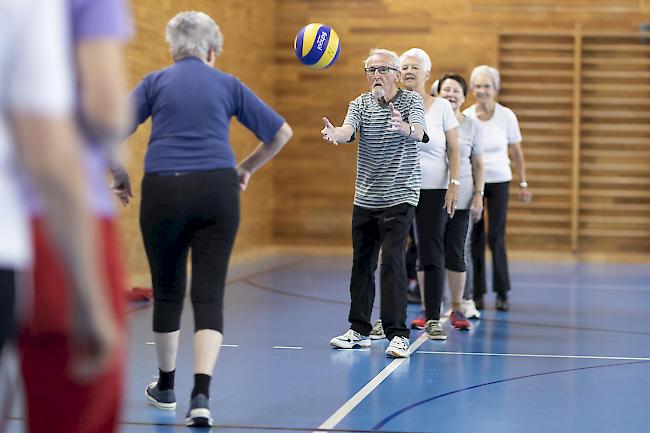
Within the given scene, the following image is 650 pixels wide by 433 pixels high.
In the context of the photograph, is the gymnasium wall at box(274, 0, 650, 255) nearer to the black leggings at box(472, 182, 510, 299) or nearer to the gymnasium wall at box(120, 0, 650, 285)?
the gymnasium wall at box(120, 0, 650, 285)

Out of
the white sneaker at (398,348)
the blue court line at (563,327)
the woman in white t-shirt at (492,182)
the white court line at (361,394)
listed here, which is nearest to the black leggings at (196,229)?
the white court line at (361,394)

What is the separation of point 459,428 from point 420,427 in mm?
138

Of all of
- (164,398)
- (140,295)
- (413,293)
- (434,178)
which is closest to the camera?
(164,398)

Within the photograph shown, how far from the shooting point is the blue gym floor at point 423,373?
3957mm

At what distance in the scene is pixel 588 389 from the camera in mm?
4602

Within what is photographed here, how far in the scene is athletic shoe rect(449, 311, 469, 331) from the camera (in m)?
6.30

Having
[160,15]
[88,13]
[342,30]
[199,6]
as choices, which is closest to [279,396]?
[88,13]

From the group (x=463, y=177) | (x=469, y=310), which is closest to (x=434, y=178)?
(x=463, y=177)

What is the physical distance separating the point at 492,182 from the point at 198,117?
400 centimetres

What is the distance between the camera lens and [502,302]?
7.28 meters

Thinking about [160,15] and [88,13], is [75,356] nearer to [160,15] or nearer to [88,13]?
[88,13]

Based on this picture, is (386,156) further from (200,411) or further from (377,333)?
(200,411)

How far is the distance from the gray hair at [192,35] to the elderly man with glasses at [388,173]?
5.10ft

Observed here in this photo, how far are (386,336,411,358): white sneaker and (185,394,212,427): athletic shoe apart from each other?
1664 millimetres
